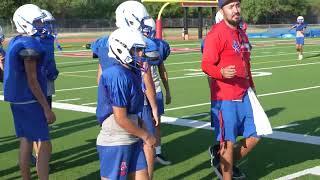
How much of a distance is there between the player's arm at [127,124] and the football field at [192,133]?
213 cm

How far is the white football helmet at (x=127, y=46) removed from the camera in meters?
3.88

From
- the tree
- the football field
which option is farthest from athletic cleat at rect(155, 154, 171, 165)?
the tree

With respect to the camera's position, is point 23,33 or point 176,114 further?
point 176,114

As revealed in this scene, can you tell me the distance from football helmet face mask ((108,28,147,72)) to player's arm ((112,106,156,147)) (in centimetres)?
31

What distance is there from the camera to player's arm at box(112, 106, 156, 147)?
391cm

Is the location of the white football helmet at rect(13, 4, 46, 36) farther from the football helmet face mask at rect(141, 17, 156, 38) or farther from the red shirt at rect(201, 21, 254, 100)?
the red shirt at rect(201, 21, 254, 100)

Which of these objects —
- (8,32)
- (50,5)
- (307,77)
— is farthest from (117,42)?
(50,5)

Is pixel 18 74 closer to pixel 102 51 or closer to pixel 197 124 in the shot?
pixel 102 51

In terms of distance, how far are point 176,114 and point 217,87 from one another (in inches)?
179

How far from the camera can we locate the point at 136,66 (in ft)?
12.9

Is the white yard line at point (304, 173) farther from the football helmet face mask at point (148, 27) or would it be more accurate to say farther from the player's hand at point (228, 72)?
the football helmet face mask at point (148, 27)

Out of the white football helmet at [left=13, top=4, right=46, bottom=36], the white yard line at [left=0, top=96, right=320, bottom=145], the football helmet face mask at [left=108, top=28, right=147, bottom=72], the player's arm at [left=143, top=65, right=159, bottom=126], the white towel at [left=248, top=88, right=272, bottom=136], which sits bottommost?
the white yard line at [left=0, top=96, right=320, bottom=145]

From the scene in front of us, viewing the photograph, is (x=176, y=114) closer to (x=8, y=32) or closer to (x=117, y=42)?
(x=117, y=42)

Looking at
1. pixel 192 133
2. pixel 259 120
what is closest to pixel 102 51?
pixel 259 120
